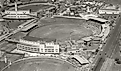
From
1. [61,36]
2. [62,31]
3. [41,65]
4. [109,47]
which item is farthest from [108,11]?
[41,65]

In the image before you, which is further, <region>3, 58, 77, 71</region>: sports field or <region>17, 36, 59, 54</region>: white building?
<region>17, 36, 59, 54</region>: white building

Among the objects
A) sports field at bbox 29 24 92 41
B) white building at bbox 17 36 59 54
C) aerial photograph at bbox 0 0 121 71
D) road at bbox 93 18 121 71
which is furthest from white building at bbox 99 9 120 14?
white building at bbox 17 36 59 54

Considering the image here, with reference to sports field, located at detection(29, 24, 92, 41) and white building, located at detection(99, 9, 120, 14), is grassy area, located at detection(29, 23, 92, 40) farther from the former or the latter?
white building, located at detection(99, 9, 120, 14)

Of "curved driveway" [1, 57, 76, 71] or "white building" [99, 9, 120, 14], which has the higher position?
"white building" [99, 9, 120, 14]

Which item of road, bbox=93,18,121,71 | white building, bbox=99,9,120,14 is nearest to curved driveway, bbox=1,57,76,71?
road, bbox=93,18,121,71

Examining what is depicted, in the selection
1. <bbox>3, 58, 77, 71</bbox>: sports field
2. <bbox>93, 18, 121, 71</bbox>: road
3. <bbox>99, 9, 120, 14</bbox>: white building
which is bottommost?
<bbox>3, 58, 77, 71</bbox>: sports field

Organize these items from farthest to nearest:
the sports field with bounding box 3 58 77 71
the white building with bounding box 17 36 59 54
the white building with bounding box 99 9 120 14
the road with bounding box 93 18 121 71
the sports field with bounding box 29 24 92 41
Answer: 1. the white building with bounding box 99 9 120 14
2. the sports field with bounding box 29 24 92 41
3. the white building with bounding box 17 36 59 54
4. the road with bounding box 93 18 121 71
5. the sports field with bounding box 3 58 77 71

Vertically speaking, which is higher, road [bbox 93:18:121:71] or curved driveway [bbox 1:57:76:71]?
road [bbox 93:18:121:71]

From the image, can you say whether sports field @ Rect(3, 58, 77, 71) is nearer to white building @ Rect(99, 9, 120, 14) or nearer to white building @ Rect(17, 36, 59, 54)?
white building @ Rect(17, 36, 59, 54)

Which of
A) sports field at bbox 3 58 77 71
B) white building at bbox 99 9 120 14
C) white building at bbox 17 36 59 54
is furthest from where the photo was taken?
white building at bbox 99 9 120 14

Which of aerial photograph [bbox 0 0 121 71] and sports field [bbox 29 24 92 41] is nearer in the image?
aerial photograph [bbox 0 0 121 71]
